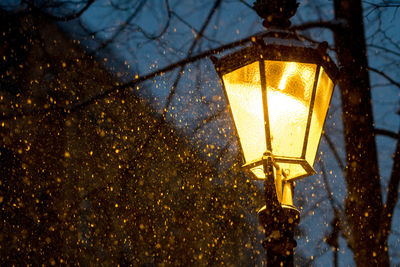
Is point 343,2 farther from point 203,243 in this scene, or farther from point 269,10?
point 203,243

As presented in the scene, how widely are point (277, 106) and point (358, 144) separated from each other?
47.0 inches


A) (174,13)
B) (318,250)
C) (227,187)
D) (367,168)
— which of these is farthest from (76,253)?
(367,168)

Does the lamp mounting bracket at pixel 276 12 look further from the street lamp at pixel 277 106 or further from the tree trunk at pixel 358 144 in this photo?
the tree trunk at pixel 358 144

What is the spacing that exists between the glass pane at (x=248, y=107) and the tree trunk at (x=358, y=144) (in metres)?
1.17

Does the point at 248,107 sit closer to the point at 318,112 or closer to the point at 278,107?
the point at 278,107

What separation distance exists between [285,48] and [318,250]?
14.2 ft

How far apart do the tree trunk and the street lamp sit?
0.87 metres

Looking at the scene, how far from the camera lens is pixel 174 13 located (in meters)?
4.12

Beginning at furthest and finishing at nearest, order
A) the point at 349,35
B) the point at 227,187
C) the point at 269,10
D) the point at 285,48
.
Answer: the point at 227,187, the point at 349,35, the point at 269,10, the point at 285,48

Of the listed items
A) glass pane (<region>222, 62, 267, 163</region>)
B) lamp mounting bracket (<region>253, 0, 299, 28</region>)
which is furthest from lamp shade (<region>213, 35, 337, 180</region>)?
lamp mounting bracket (<region>253, 0, 299, 28</region>)

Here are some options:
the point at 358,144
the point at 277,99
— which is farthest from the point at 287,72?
the point at 358,144

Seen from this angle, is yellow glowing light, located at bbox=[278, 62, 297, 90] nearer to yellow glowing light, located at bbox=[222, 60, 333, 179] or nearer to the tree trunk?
yellow glowing light, located at bbox=[222, 60, 333, 179]

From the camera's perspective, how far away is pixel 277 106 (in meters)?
1.93

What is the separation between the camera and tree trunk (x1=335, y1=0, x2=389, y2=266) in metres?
2.61
